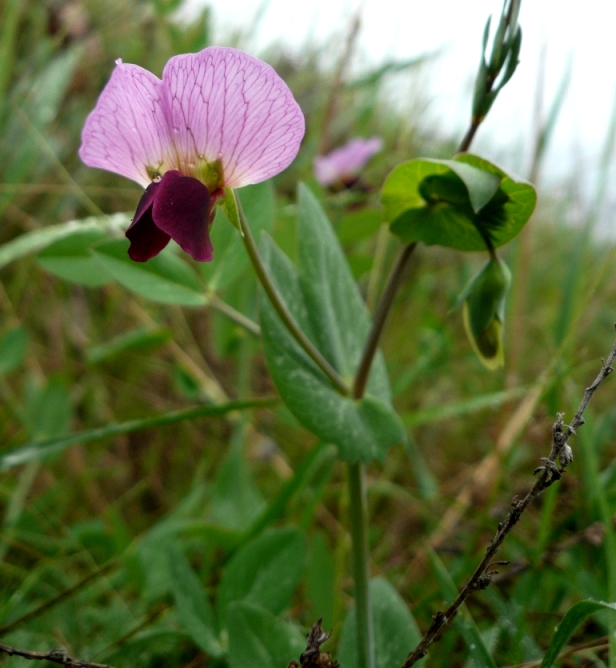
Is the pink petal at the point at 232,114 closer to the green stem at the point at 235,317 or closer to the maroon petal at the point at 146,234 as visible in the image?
the maroon petal at the point at 146,234

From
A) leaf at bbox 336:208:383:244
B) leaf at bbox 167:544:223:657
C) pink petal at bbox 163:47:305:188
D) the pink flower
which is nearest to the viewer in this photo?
pink petal at bbox 163:47:305:188

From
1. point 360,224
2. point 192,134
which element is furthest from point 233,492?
point 192,134

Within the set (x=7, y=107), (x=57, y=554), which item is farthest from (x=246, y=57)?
(x=7, y=107)

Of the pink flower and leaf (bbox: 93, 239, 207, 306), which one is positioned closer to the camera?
leaf (bbox: 93, 239, 207, 306)

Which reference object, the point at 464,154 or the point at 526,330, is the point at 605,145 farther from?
the point at 526,330

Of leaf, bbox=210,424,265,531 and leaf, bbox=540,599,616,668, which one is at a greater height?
leaf, bbox=540,599,616,668

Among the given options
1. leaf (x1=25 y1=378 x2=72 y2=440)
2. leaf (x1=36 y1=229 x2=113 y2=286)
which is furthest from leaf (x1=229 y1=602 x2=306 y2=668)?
leaf (x1=25 y1=378 x2=72 y2=440)

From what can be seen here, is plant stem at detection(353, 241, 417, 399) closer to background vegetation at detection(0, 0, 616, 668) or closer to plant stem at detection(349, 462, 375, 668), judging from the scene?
plant stem at detection(349, 462, 375, 668)

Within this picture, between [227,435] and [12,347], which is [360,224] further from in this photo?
[12,347]
